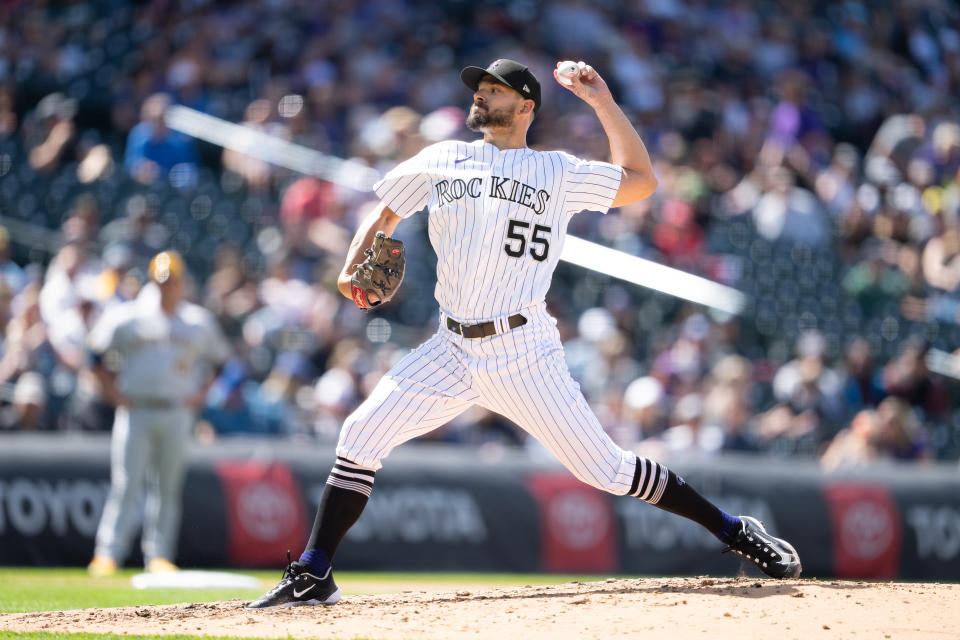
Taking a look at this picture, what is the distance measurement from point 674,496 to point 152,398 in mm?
4545

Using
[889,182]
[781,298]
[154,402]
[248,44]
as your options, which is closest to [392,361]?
[154,402]

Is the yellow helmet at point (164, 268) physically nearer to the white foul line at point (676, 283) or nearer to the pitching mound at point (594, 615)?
the white foul line at point (676, 283)

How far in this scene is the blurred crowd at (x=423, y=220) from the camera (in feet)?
35.1

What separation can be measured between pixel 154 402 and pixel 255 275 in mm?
2673

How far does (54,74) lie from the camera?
13.5m

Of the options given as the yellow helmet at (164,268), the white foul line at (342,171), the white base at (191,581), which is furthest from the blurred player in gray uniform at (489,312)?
the white foul line at (342,171)

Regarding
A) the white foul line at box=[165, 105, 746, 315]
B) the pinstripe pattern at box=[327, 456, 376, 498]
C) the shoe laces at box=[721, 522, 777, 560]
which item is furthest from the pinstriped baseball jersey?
the white foul line at box=[165, 105, 746, 315]

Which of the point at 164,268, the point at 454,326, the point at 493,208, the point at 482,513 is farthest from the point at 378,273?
the point at 482,513

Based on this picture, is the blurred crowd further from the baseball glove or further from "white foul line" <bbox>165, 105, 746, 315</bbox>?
the baseball glove

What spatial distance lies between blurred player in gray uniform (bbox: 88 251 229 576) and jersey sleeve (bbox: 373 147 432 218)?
405cm

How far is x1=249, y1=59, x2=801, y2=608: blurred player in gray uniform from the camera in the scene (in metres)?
5.07

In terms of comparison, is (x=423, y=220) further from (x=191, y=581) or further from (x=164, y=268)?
(x=191, y=581)

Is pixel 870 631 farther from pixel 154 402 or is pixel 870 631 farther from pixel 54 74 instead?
pixel 54 74

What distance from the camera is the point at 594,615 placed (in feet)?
15.8
